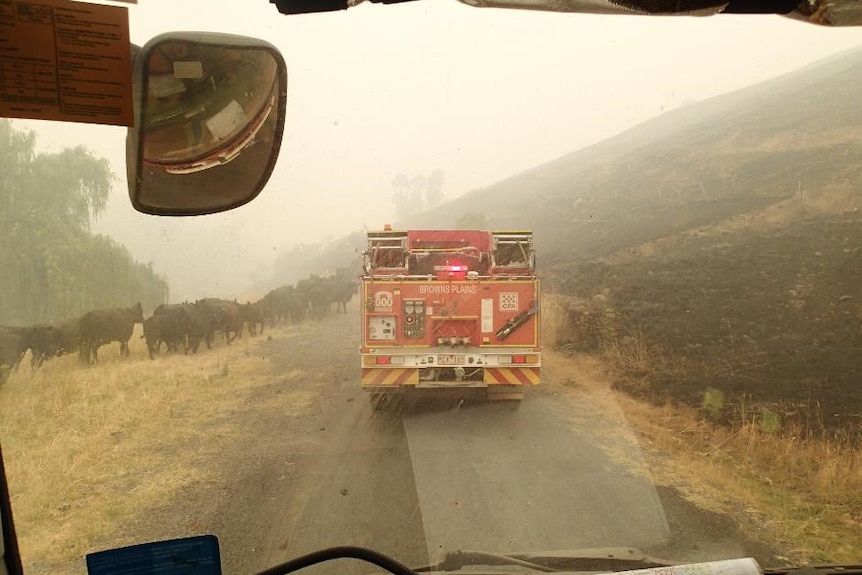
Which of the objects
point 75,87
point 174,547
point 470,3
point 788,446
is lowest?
point 788,446

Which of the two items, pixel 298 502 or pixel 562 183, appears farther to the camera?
pixel 562 183

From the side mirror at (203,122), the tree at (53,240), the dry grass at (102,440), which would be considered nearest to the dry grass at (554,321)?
the dry grass at (102,440)

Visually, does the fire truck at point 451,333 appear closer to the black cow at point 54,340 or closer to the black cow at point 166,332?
the black cow at point 54,340

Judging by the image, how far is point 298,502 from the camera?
4.28m

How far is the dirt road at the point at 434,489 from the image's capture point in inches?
142

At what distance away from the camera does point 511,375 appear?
23.4 ft

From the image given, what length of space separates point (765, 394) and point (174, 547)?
7.29 meters

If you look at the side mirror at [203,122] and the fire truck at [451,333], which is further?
the fire truck at [451,333]

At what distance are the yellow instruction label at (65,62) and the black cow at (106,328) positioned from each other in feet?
21.3

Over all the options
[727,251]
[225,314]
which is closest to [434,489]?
[225,314]

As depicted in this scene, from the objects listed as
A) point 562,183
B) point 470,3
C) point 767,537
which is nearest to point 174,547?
point 470,3

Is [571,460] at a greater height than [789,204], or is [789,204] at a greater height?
[789,204]

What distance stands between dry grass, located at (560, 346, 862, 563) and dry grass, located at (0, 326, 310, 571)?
3591mm

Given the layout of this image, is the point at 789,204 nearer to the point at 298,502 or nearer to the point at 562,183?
the point at 562,183
